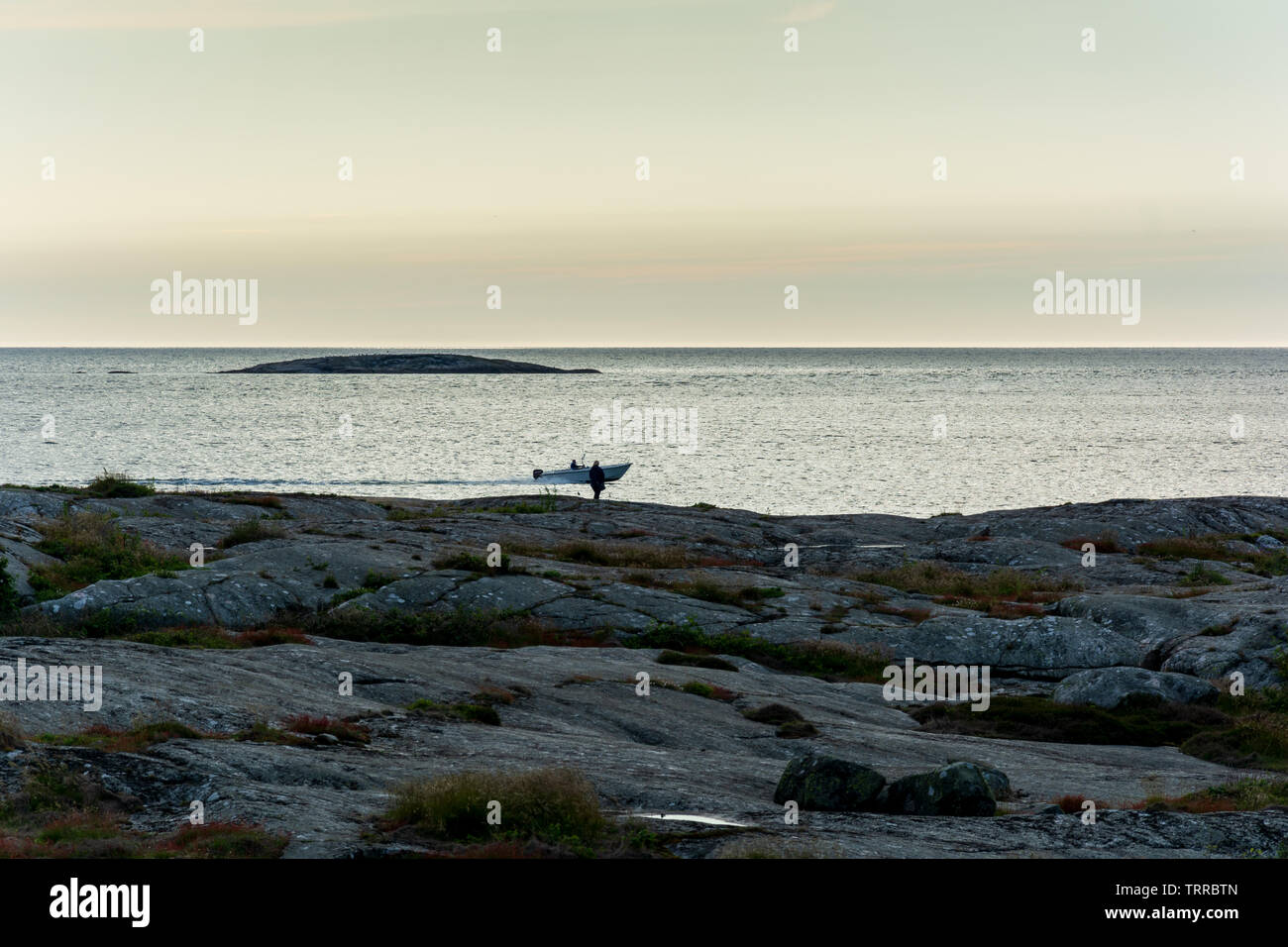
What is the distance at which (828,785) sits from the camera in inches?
637

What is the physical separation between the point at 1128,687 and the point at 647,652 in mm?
12705

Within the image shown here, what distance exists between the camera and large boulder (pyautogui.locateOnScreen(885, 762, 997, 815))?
16.1 meters

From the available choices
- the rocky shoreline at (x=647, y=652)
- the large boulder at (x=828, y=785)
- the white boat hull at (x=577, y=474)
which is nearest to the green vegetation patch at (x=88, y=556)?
the rocky shoreline at (x=647, y=652)

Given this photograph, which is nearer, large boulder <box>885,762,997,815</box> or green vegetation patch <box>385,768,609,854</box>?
green vegetation patch <box>385,768,609,854</box>

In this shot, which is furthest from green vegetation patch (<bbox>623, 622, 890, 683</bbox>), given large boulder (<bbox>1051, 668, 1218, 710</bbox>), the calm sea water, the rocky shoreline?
the calm sea water

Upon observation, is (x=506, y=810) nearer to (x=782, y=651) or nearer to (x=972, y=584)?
(x=782, y=651)

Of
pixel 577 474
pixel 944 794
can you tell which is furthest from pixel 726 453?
pixel 944 794

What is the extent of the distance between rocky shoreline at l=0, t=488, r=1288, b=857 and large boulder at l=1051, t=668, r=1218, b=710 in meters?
0.08

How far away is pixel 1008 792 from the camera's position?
1862 cm

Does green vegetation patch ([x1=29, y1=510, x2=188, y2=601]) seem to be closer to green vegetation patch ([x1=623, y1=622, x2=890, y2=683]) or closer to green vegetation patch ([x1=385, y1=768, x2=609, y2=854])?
green vegetation patch ([x1=623, y1=622, x2=890, y2=683])

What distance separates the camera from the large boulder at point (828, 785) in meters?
16.1

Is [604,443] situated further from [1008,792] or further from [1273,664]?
[1008,792]
